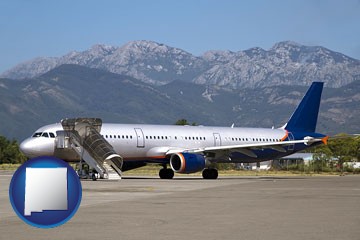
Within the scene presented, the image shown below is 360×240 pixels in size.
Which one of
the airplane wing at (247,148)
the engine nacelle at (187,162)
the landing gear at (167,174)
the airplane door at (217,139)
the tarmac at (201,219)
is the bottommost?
the tarmac at (201,219)

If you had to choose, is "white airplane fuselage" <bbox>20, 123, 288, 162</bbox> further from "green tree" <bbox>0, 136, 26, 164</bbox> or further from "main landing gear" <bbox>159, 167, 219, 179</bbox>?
"green tree" <bbox>0, 136, 26, 164</bbox>

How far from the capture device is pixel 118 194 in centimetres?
2706

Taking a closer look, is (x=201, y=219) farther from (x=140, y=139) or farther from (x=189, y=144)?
(x=189, y=144)

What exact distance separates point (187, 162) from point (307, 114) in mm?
15029

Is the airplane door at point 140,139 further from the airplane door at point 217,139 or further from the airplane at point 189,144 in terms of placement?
the airplane door at point 217,139

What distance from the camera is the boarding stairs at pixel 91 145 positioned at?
140 ft

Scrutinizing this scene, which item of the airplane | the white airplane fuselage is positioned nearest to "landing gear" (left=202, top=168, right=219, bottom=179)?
the airplane

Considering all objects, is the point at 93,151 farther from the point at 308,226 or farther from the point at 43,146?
the point at 308,226

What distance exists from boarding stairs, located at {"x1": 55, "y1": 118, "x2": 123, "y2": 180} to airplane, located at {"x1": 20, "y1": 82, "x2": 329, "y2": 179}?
2.04ft

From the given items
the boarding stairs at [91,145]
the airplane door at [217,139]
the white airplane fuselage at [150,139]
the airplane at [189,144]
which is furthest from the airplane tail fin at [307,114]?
the boarding stairs at [91,145]

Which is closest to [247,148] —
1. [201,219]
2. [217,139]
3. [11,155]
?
[217,139]

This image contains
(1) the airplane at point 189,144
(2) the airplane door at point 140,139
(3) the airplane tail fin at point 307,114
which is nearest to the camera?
(1) the airplane at point 189,144

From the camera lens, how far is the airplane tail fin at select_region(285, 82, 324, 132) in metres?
58.1

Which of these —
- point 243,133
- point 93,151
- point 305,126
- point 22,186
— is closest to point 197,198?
point 22,186
